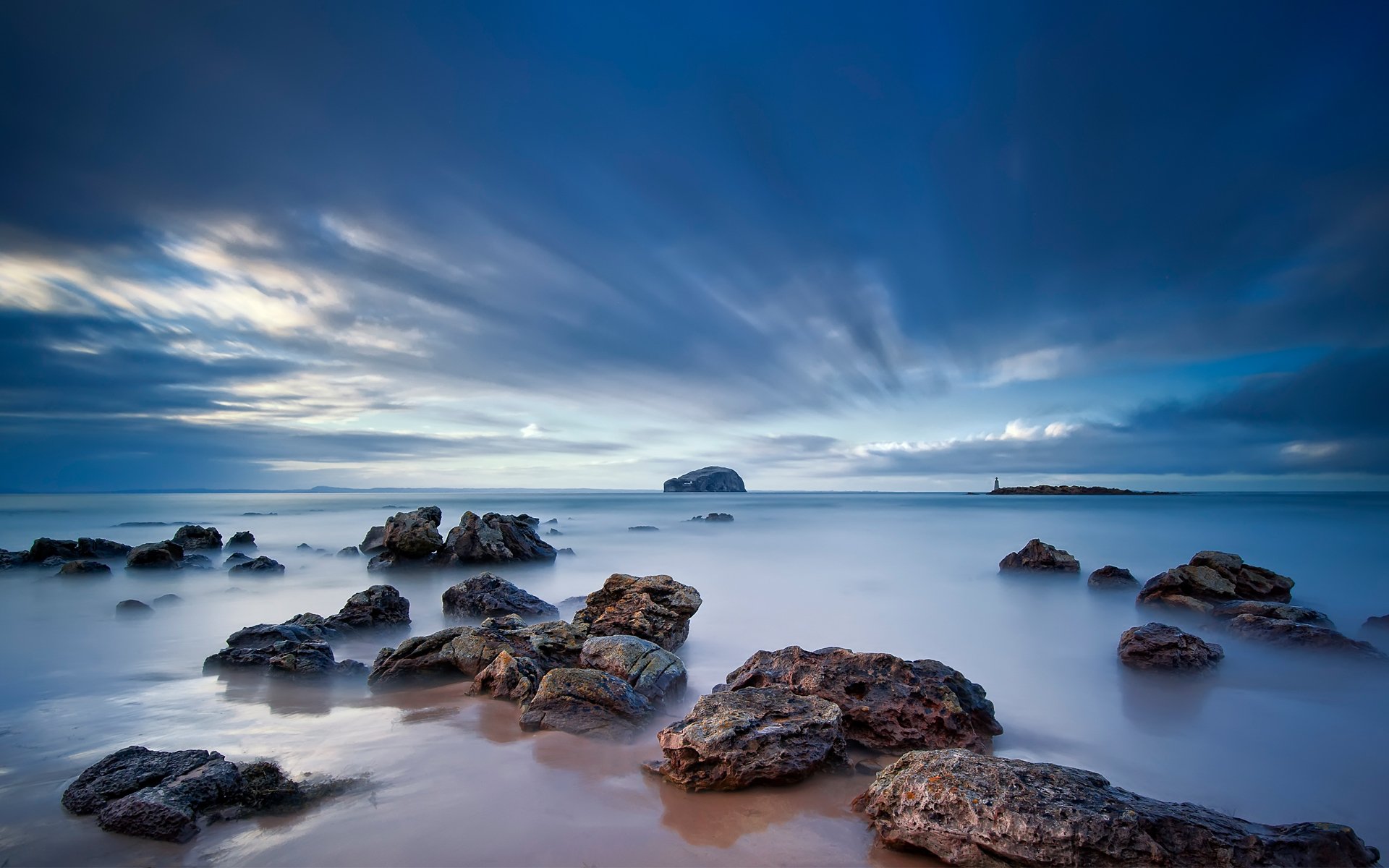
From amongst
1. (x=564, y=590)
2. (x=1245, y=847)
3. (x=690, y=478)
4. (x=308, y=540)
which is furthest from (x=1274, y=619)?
(x=690, y=478)

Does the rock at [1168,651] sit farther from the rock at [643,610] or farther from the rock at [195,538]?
the rock at [195,538]

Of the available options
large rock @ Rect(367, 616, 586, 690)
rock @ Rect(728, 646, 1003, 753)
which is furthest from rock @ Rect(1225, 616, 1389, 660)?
large rock @ Rect(367, 616, 586, 690)

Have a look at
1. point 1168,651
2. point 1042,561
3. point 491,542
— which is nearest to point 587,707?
point 1168,651

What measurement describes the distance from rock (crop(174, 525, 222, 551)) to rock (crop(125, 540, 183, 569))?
6053 mm

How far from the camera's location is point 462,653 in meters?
8.05

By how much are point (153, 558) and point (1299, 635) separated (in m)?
28.9

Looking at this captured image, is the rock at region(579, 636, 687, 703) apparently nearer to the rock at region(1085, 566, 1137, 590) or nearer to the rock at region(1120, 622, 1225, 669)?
the rock at region(1120, 622, 1225, 669)

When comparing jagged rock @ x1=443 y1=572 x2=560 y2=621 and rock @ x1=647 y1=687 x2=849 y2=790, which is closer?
rock @ x1=647 y1=687 x2=849 y2=790

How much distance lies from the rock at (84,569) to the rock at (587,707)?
2006 cm

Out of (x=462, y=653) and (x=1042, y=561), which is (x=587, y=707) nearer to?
(x=462, y=653)

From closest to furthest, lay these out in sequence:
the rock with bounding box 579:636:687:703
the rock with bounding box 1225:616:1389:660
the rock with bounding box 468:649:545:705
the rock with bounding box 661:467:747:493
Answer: the rock with bounding box 468:649:545:705 → the rock with bounding box 579:636:687:703 → the rock with bounding box 1225:616:1389:660 → the rock with bounding box 661:467:747:493

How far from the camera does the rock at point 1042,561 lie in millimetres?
18625

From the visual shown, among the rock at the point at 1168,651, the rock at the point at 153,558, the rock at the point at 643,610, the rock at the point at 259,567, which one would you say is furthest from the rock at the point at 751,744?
the rock at the point at 153,558

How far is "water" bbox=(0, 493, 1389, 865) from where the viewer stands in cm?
410
